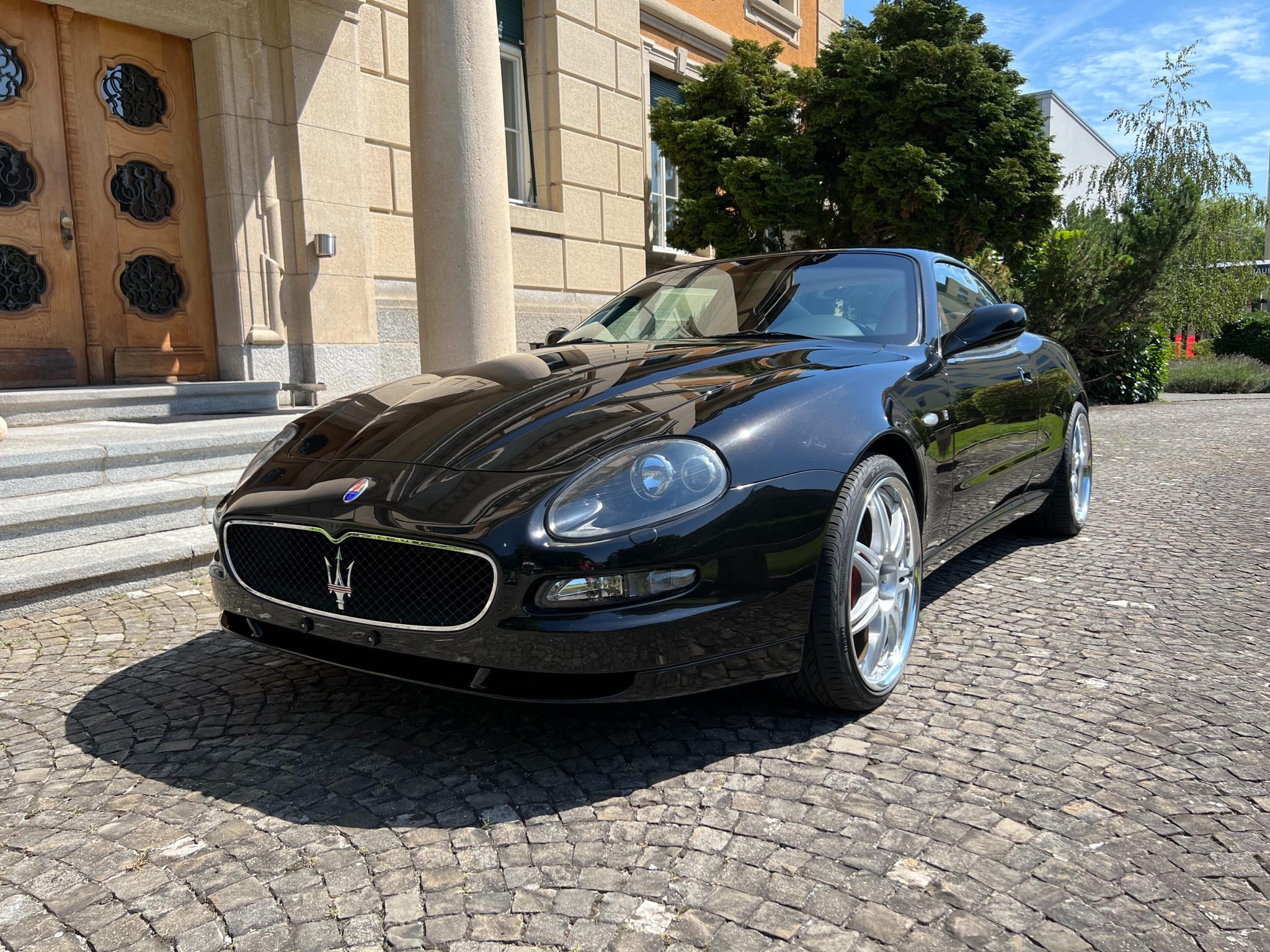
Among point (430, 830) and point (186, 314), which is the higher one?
point (186, 314)

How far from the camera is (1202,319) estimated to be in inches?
1014

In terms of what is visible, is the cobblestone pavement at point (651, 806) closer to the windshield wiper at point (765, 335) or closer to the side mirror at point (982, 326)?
the side mirror at point (982, 326)

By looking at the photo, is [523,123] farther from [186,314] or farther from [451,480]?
[451,480]

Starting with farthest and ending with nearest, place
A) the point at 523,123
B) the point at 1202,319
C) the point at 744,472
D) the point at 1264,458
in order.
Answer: the point at 1202,319 → the point at 523,123 → the point at 1264,458 → the point at 744,472

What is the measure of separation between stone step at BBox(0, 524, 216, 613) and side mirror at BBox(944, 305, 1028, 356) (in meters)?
3.29

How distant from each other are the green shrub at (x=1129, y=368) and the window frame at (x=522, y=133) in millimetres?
8882

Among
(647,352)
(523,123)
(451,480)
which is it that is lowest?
(451,480)

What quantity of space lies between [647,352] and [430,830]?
1783mm

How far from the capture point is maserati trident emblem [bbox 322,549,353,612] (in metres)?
2.39

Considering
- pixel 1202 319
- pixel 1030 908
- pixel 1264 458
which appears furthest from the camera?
pixel 1202 319

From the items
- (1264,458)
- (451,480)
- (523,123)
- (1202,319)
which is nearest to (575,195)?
(523,123)

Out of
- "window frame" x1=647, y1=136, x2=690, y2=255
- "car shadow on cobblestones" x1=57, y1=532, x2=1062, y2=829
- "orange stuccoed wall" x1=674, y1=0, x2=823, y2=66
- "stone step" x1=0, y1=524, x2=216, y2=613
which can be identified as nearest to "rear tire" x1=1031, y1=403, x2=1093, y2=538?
"car shadow on cobblestones" x1=57, y1=532, x2=1062, y2=829

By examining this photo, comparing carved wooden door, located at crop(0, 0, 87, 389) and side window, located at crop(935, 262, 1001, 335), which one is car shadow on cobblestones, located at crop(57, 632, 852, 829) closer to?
side window, located at crop(935, 262, 1001, 335)

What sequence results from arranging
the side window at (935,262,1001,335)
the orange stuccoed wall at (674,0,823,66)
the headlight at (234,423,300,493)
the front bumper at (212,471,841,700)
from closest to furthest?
the front bumper at (212,471,841,700) → the headlight at (234,423,300,493) → the side window at (935,262,1001,335) → the orange stuccoed wall at (674,0,823,66)
